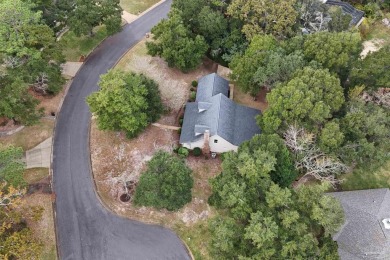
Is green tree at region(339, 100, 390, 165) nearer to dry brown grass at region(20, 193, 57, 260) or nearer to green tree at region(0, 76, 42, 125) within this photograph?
dry brown grass at region(20, 193, 57, 260)

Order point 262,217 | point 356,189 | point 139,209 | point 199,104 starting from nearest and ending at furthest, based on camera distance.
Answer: point 262,217 < point 139,209 < point 356,189 < point 199,104

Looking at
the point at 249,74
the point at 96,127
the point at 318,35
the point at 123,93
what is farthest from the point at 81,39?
the point at 318,35

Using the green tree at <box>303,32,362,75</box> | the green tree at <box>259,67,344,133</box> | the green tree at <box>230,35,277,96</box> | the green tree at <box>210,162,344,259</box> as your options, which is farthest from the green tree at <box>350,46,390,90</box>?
the green tree at <box>210,162,344,259</box>

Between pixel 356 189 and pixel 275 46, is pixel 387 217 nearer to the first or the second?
pixel 356 189

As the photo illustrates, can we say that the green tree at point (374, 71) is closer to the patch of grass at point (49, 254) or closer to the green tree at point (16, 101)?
the green tree at point (16, 101)

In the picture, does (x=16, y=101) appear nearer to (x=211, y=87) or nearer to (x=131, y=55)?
(x=131, y=55)

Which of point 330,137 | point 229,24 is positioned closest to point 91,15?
point 229,24
